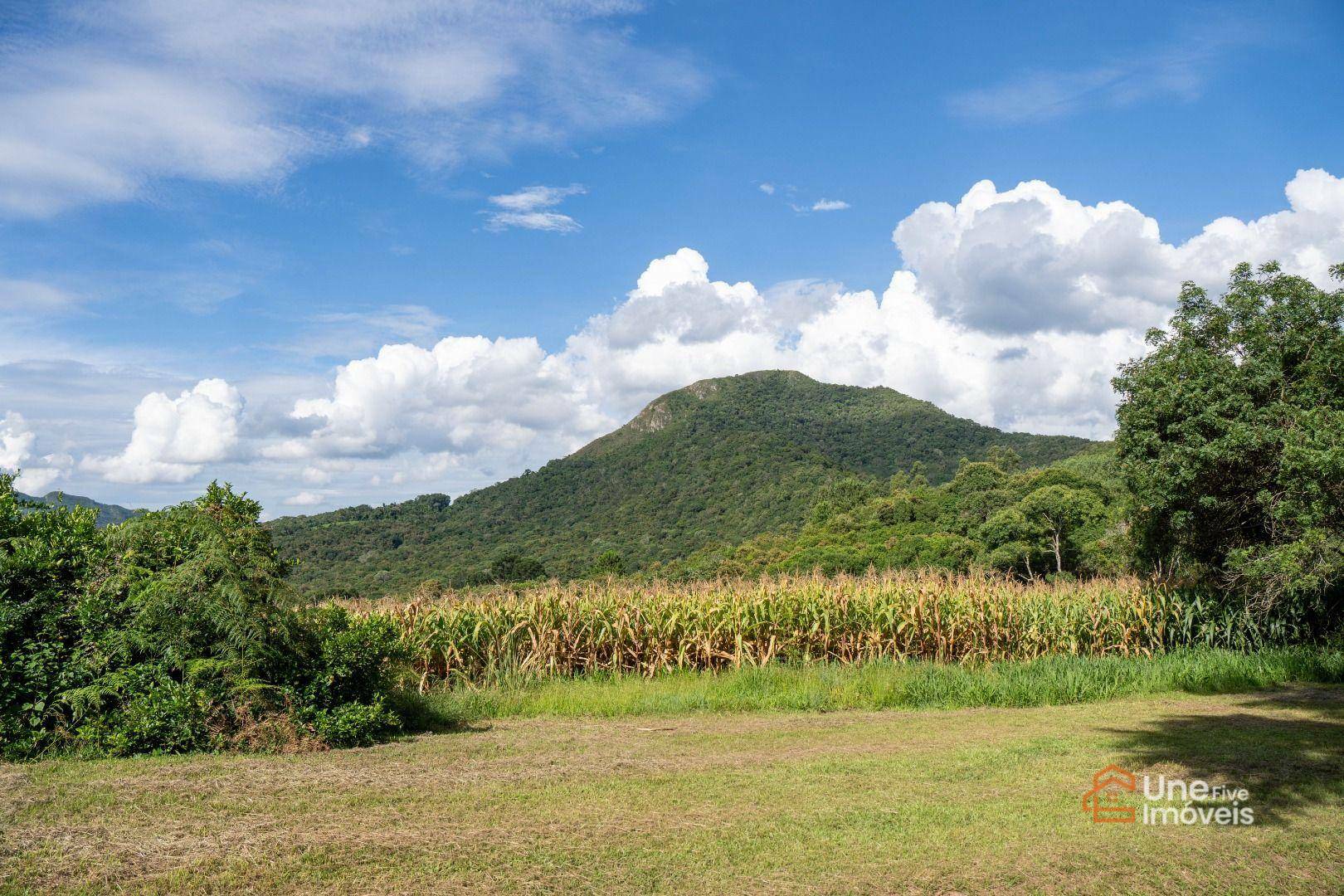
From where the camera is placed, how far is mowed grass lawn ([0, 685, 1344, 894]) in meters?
4.98

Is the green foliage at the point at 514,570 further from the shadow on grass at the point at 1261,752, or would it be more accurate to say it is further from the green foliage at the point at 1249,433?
the shadow on grass at the point at 1261,752

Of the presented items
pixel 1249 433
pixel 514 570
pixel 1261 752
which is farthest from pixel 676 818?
pixel 514 570

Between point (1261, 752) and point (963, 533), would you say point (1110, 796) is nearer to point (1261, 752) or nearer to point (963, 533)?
point (1261, 752)

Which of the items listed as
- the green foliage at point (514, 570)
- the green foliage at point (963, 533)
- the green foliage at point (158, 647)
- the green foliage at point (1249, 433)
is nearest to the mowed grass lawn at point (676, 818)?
the green foliage at point (158, 647)

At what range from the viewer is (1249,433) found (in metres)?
13.2

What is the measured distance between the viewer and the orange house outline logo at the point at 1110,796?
6246 mm

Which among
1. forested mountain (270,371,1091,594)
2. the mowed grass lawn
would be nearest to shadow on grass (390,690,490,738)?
the mowed grass lawn

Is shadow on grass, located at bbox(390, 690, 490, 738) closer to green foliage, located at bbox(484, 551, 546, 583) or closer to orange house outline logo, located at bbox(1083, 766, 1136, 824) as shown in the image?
orange house outline logo, located at bbox(1083, 766, 1136, 824)

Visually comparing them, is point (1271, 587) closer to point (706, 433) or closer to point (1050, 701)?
point (1050, 701)

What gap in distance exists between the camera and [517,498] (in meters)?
101

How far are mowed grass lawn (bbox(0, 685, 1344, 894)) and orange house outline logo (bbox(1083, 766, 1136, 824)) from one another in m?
0.13

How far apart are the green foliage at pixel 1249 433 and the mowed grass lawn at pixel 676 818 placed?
4899 mm

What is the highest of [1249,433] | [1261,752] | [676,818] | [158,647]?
[1249,433]

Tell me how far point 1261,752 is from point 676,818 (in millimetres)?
5831
